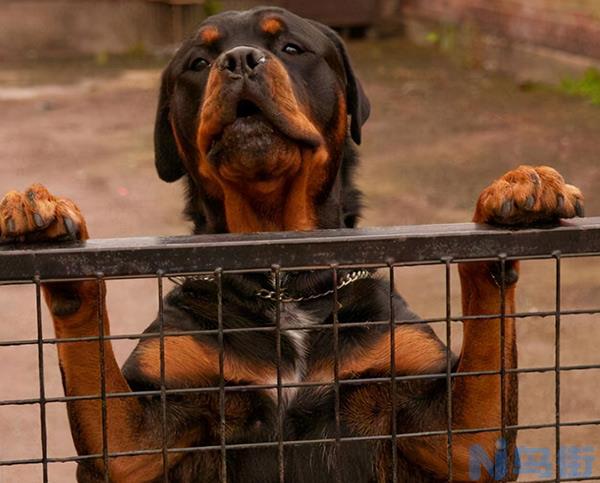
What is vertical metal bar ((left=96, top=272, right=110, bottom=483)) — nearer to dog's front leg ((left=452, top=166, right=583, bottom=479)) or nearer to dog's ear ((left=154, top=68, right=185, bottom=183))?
dog's front leg ((left=452, top=166, right=583, bottom=479))

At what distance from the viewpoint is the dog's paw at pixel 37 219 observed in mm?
2014

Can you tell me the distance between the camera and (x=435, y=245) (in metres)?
2.02

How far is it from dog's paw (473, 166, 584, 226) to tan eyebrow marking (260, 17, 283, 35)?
3.64 feet

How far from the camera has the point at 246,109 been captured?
2846mm

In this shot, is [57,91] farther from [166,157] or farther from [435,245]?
[435,245]

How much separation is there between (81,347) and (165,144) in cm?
107

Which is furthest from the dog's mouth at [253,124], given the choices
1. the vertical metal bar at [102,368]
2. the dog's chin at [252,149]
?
the vertical metal bar at [102,368]

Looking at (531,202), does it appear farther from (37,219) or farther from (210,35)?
(210,35)

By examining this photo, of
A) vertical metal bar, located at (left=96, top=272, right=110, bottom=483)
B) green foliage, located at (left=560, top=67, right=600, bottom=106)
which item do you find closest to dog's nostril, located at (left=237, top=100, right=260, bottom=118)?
vertical metal bar, located at (left=96, top=272, right=110, bottom=483)

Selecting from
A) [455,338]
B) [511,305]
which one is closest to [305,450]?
[511,305]

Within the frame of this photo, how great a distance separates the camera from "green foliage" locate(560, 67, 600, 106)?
8828 mm

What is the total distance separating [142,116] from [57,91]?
4.42 feet

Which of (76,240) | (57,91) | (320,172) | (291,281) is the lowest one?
(57,91)

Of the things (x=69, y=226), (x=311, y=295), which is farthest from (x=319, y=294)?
(x=69, y=226)
